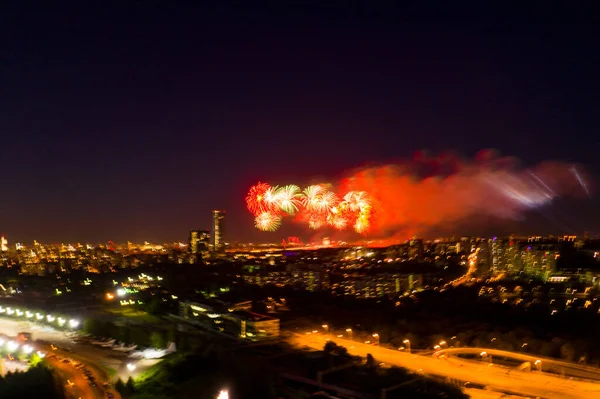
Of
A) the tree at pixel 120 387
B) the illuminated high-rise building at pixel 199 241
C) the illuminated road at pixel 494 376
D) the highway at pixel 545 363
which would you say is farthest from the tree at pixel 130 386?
the illuminated high-rise building at pixel 199 241

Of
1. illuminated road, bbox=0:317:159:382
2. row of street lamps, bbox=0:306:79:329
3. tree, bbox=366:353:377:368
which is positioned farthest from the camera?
row of street lamps, bbox=0:306:79:329

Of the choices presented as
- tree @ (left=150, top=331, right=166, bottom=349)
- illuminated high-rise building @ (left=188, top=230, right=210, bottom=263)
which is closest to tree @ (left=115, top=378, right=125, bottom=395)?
tree @ (left=150, top=331, right=166, bottom=349)

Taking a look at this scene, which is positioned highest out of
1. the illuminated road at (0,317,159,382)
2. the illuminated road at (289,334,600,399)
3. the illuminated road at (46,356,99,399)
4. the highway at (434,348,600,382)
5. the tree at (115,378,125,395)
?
the highway at (434,348,600,382)

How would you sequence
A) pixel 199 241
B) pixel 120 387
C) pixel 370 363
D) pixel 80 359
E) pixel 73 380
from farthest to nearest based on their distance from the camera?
pixel 199 241 → pixel 80 359 → pixel 370 363 → pixel 73 380 → pixel 120 387

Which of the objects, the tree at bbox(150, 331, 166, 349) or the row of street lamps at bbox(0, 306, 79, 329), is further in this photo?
the row of street lamps at bbox(0, 306, 79, 329)

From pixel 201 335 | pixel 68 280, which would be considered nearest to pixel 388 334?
pixel 201 335

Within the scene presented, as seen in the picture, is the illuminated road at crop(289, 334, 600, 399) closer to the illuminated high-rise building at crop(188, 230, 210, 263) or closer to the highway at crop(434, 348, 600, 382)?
the highway at crop(434, 348, 600, 382)

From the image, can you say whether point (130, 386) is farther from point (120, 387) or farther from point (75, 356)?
point (75, 356)

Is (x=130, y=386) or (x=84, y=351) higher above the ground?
(x=130, y=386)

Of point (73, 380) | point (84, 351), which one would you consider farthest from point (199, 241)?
point (73, 380)

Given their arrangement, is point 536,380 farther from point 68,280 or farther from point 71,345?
point 68,280
